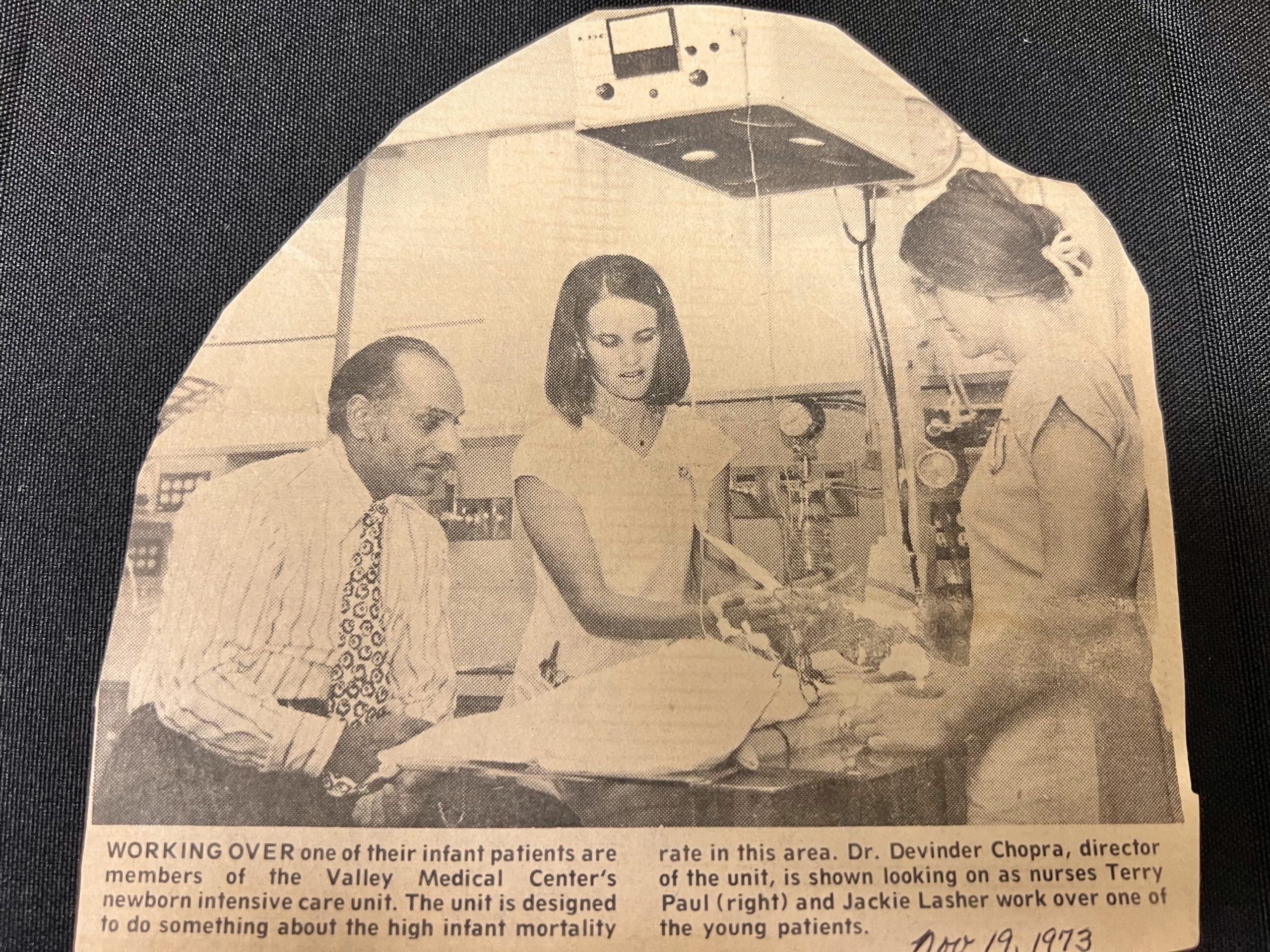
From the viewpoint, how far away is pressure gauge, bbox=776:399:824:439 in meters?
1.01

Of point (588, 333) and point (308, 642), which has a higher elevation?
point (588, 333)

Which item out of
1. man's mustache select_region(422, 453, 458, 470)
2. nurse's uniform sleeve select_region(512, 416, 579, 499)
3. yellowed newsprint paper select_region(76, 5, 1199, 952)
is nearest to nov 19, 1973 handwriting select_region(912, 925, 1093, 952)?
yellowed newsprint paper select_region(76, 5, 1199, 952)

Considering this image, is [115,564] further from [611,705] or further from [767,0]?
[767,0]

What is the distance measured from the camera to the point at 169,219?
110cm

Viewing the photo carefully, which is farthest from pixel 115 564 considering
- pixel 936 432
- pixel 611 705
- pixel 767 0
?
pixel 767 0

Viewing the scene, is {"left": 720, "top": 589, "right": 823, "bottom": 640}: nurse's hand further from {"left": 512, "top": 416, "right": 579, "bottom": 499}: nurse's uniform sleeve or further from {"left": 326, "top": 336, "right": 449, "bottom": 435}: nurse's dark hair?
{"left": 326, "top": 336, "right": 449, "bottom": 435}: nurse's dark hair

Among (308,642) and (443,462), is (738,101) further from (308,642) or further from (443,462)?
(308,642)

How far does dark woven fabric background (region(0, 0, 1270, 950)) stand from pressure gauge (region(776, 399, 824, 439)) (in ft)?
1.39

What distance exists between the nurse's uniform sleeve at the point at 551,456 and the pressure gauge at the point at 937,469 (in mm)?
400

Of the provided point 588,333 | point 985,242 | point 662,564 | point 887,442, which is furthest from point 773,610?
point 985,242

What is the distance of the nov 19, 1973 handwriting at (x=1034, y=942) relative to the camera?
3.08 ft

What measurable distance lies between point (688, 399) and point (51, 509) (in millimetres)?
771

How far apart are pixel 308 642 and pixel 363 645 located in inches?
2.5

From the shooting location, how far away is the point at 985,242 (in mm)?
1059
